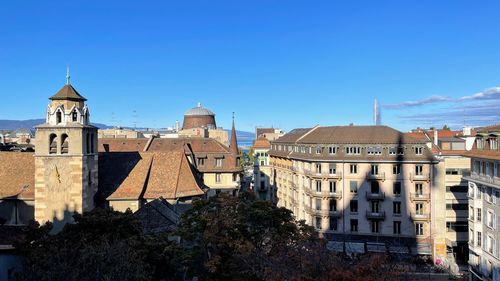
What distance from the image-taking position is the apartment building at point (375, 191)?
49.3 m

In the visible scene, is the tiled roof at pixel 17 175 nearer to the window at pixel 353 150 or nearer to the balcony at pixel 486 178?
the window at pixel 353 150

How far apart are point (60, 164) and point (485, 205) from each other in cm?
3644

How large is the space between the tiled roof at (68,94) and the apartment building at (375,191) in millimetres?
29186

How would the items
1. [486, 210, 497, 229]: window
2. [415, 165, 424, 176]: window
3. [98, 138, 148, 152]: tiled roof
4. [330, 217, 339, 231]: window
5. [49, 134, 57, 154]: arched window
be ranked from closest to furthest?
[49, 134, 57, 154]: arched window
[486, 210, 497, 229]: window
[415, 165, 424, 176]: window
[330, 217, 339, 231]: window
[98, 138, 148, 152]: tiled roof

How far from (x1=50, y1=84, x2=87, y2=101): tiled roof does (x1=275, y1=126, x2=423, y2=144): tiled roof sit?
29858mm

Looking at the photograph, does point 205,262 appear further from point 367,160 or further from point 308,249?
point 367,160

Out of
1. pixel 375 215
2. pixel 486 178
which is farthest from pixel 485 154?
pixel 375 215

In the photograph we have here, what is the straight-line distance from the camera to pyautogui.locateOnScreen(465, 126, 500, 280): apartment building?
118 feet

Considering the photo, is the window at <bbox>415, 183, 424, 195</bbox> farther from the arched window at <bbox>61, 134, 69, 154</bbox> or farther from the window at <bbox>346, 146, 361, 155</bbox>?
the arched window at <bbox>61, 134, 69, 154</bbox>

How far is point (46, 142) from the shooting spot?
110ft

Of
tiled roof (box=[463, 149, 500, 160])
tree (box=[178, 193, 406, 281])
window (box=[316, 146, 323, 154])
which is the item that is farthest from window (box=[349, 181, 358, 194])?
tree (box=[178, 193, 406, 281])

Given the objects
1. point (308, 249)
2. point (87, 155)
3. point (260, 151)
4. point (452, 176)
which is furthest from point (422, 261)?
point (260, 151)

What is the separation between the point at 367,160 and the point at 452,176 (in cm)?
989

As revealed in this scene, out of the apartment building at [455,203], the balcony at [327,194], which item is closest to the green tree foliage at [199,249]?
the balcony at [327,194]
